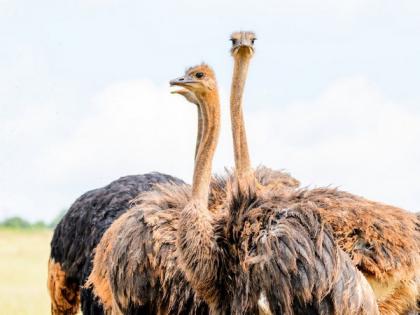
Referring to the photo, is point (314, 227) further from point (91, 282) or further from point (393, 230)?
point (91, 282)

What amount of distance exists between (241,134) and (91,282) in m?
1.75

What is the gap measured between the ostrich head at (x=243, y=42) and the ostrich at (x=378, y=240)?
1.51 m

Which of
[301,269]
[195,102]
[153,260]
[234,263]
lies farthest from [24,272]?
[301,269]

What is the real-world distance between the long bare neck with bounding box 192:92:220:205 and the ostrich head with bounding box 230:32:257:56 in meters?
0.68

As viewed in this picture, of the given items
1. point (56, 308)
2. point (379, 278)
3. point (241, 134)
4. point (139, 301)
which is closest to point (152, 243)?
point (139, 301)

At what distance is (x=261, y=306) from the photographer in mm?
7004

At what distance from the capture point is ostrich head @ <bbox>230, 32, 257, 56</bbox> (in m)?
8.68

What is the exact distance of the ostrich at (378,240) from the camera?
7.25 m

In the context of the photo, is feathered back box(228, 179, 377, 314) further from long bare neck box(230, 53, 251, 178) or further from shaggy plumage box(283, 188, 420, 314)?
long bare neck box(230, 53, 251, 178)

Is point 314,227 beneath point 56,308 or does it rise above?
above

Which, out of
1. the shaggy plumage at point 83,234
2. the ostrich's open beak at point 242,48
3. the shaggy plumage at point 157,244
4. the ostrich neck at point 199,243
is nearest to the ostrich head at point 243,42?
the ostrich's open beak at point 242,48

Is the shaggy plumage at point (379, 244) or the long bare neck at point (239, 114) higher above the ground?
the long bare neck at point (239, 114)

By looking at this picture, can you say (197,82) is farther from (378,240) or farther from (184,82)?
(378,240)

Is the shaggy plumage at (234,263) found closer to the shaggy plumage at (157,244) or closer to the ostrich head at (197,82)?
→ the shaggy plumage at (157,244)
